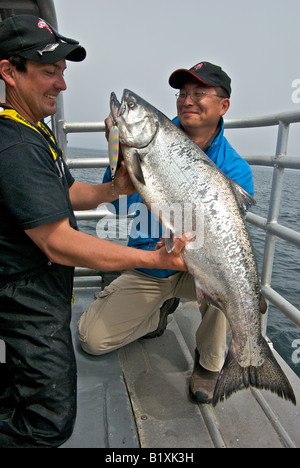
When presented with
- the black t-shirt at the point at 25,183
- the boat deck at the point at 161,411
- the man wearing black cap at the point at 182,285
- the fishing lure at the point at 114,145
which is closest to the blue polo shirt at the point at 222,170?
the man wearing black cap at the point at 182,285

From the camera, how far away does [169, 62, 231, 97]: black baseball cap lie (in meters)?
2.73

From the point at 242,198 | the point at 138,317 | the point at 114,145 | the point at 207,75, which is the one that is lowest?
the point at 138,317

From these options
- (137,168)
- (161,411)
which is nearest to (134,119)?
(137,168)

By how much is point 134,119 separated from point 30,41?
29.9 inches

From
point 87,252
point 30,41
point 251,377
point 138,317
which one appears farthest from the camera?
point 138,317

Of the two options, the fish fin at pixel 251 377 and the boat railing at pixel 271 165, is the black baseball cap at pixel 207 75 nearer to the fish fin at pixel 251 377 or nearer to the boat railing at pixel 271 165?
the boat railing at pixel 271 165

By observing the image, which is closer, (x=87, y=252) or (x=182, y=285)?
(x=87, y=252)

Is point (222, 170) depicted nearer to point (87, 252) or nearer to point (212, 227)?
point (212, 227)

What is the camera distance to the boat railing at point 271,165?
2.60m

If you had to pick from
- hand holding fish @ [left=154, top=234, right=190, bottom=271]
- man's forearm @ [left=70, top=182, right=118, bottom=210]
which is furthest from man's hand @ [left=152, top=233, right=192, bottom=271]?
man's forearm @ [left=70, top=182, right=118, bottom=210]

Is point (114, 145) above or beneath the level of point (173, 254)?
above

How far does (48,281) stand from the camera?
81.4 inches

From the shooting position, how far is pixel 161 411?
227cm

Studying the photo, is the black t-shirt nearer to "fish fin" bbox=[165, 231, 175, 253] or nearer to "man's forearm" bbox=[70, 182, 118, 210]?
"fish fin" bbox=[165, 231, 175, 253]
